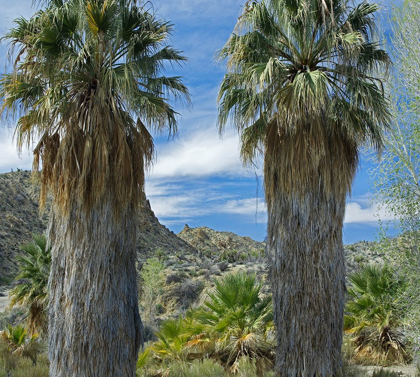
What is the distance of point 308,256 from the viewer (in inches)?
408

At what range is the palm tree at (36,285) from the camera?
51.5ft

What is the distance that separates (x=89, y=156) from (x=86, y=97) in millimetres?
1468

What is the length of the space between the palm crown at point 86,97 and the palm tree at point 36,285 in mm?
6573

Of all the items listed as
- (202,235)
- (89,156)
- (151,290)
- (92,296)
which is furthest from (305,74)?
(202,235)

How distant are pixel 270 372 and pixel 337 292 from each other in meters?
2.83

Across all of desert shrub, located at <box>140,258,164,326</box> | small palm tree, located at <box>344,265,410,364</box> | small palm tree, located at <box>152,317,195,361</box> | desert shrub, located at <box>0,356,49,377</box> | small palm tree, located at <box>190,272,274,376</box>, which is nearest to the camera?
small palm tree, located at <box>190,272,274,376</box>

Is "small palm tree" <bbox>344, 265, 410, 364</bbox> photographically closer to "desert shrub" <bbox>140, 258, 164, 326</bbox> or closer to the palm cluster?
the palm cluster

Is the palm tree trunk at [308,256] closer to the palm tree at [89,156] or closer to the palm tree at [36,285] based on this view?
the palm tree at [89,156]

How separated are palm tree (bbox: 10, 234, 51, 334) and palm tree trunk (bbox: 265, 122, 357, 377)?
29.1 feet

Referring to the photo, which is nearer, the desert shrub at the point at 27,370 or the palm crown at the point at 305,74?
the palm crown at the point at 305,74

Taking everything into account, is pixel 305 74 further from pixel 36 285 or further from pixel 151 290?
pixel 151 290

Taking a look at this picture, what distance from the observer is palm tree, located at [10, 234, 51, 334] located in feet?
51.5

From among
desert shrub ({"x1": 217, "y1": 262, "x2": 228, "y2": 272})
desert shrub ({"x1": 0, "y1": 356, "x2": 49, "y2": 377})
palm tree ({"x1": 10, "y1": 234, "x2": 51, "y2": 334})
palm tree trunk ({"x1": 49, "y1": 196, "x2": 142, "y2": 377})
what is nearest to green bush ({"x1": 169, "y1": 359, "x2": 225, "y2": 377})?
palm tree trunk ({"x1": 49, "y1": 196, "x2": 142, "y2": 377})

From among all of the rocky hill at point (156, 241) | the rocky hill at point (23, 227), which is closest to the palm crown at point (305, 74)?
the rocky hill at point (156, 241)
